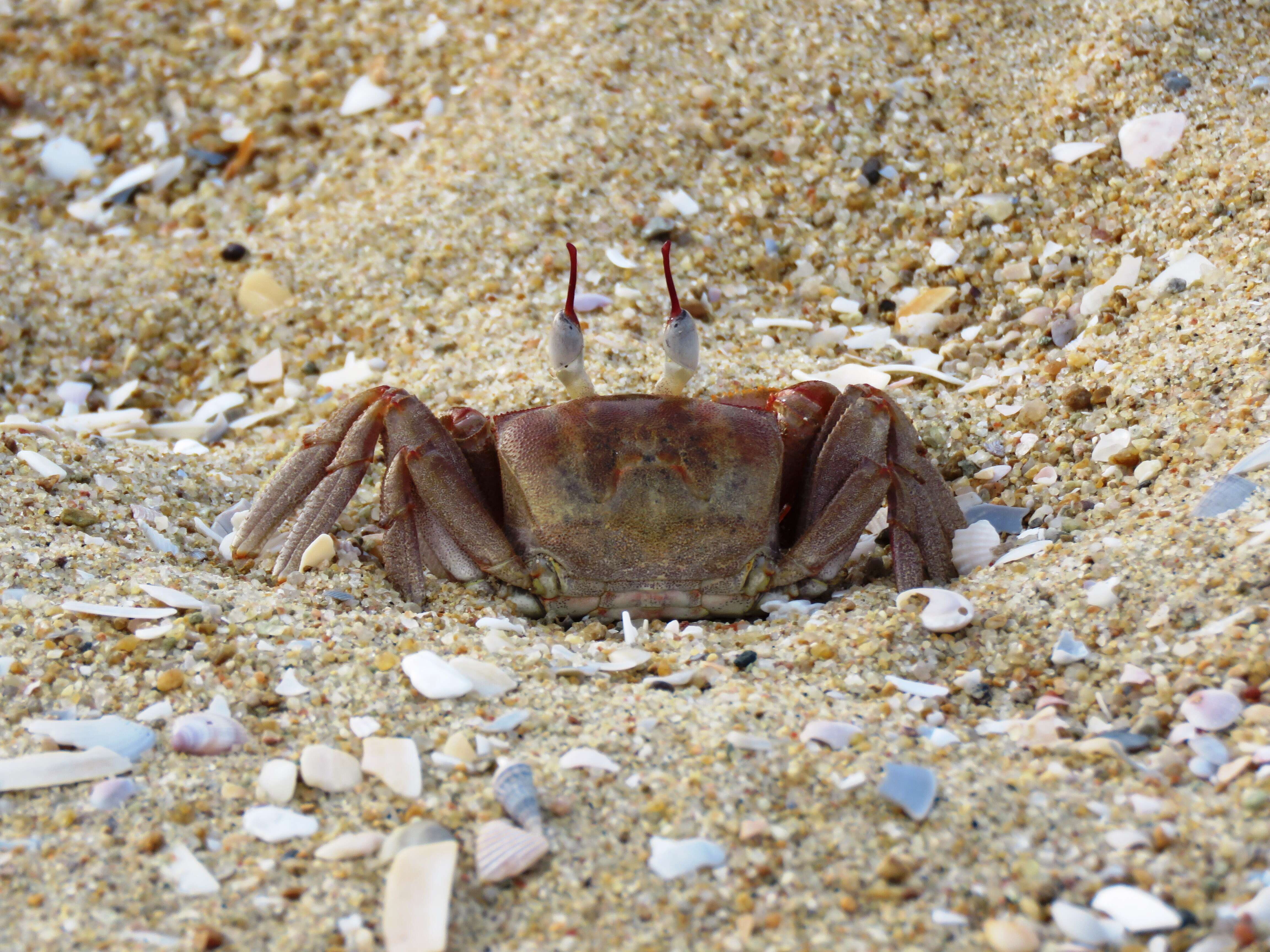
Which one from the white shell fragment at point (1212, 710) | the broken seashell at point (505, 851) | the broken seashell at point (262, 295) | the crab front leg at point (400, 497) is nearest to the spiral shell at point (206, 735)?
the broken seashell at point (505, 851)

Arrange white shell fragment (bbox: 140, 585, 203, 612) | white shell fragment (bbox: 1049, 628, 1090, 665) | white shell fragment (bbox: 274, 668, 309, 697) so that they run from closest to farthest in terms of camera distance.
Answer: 1. white shell fragment (bbox: 274, 668, 309, 697)
2. white shell fragment (bbox: 1049, 628, 1090, 665)
3. white shell fragment (bbox: 140, 585, 203, 612)

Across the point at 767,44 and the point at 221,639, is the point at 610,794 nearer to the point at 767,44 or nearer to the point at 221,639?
the point at 221,639

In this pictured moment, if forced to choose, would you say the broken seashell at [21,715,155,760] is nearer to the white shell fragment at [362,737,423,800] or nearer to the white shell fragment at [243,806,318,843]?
the white shell fragment at [243,806,318,843]

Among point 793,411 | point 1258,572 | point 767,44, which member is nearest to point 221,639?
point 793,411

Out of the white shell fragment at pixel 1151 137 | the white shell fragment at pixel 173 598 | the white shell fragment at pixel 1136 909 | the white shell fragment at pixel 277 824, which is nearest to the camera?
the white shell fragment at pixel 1136 909

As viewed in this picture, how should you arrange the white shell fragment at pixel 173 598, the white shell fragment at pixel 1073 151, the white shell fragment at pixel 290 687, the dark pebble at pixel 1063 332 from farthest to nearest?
1. the white shell fragment at pixel 1073 151
2. the dark pebble at pixel 1063 332
3. the white shell fragment at pixel 173 598
4. the white shell fragment at pixel 290 687

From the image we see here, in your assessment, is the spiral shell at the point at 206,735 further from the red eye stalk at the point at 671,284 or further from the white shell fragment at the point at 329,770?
the red eye stalk at the point at 671,284

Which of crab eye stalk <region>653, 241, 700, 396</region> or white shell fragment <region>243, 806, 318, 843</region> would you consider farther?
crab eye stalk <region>653, 241, 700, 396</region>

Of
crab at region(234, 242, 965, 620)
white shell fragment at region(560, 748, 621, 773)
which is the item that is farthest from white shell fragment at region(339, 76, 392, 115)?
white shell fragment at region(560, 748, 621, 773)
